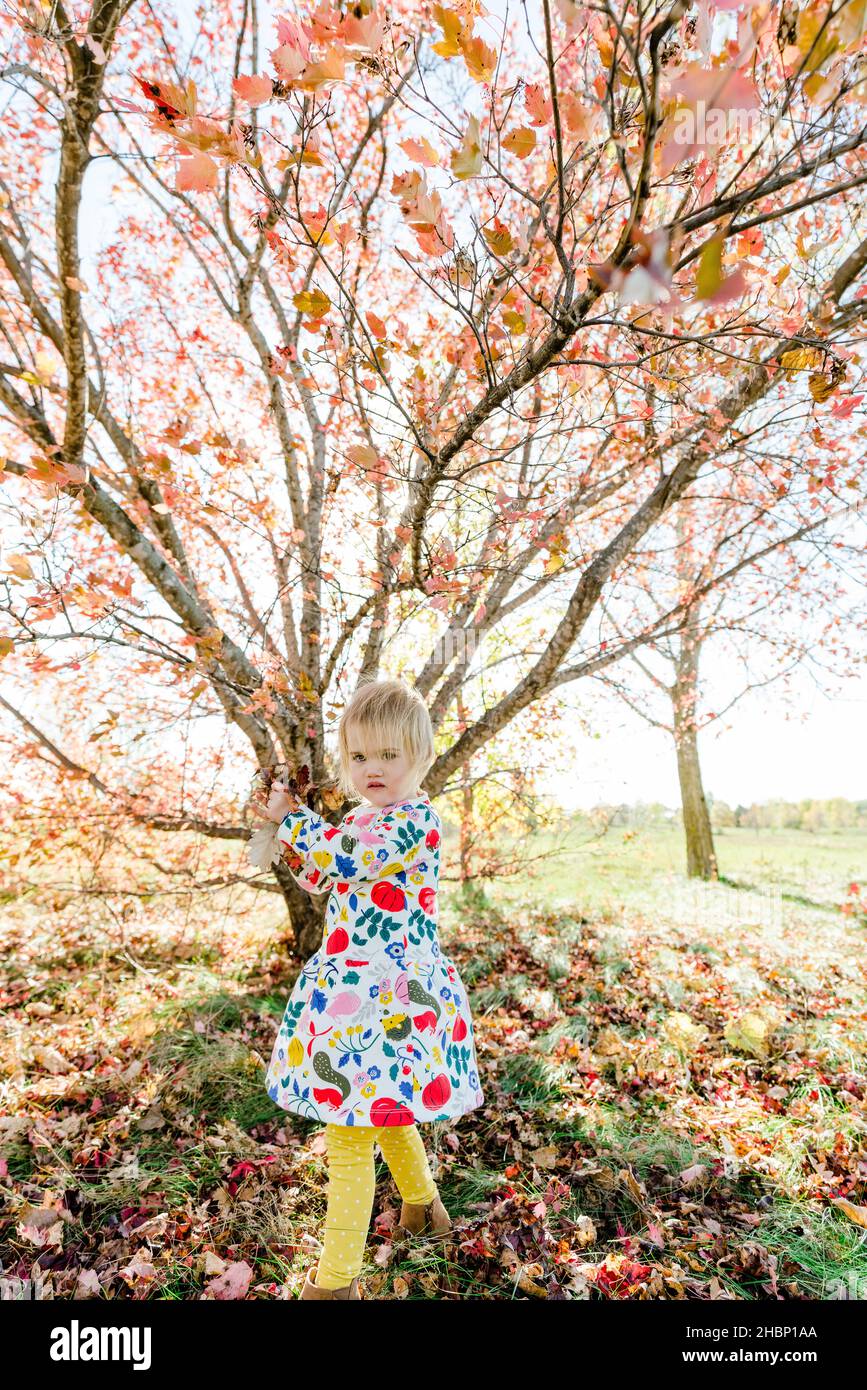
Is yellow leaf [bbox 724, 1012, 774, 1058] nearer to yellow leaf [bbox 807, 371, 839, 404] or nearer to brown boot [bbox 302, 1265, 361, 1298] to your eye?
brown boot [bbox 302, 1265, 361, 1298]

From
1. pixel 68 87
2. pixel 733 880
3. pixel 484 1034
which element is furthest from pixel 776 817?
pixel 68 87

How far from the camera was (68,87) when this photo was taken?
257 cm

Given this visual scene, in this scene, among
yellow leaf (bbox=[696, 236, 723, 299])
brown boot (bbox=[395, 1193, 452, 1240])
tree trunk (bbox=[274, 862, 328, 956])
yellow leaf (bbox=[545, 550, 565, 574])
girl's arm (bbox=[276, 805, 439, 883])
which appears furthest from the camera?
tree trunk (bbox=[274, 862, 328, 956])

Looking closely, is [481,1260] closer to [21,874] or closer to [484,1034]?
[484,1034]

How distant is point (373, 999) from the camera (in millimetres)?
2119

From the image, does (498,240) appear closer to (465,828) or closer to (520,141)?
(520,141)

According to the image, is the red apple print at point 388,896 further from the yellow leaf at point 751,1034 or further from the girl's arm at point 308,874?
the yellow leaf at point 751,1034

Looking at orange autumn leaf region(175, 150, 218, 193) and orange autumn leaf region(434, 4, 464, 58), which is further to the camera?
orange autumn leaf region(175, 150, 218, 193)

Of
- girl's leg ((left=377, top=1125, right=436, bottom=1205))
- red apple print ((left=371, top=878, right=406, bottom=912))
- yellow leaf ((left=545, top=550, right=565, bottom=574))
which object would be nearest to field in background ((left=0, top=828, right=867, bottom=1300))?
girl's leg ((left=377, top=1125, right=436, bottom=1205))

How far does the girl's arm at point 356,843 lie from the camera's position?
2180mm

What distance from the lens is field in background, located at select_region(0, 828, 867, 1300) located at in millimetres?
2344

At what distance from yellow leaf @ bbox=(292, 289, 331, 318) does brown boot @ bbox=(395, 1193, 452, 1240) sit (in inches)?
118

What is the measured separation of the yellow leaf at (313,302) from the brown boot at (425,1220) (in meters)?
2.99

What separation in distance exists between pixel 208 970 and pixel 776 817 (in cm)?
1889
